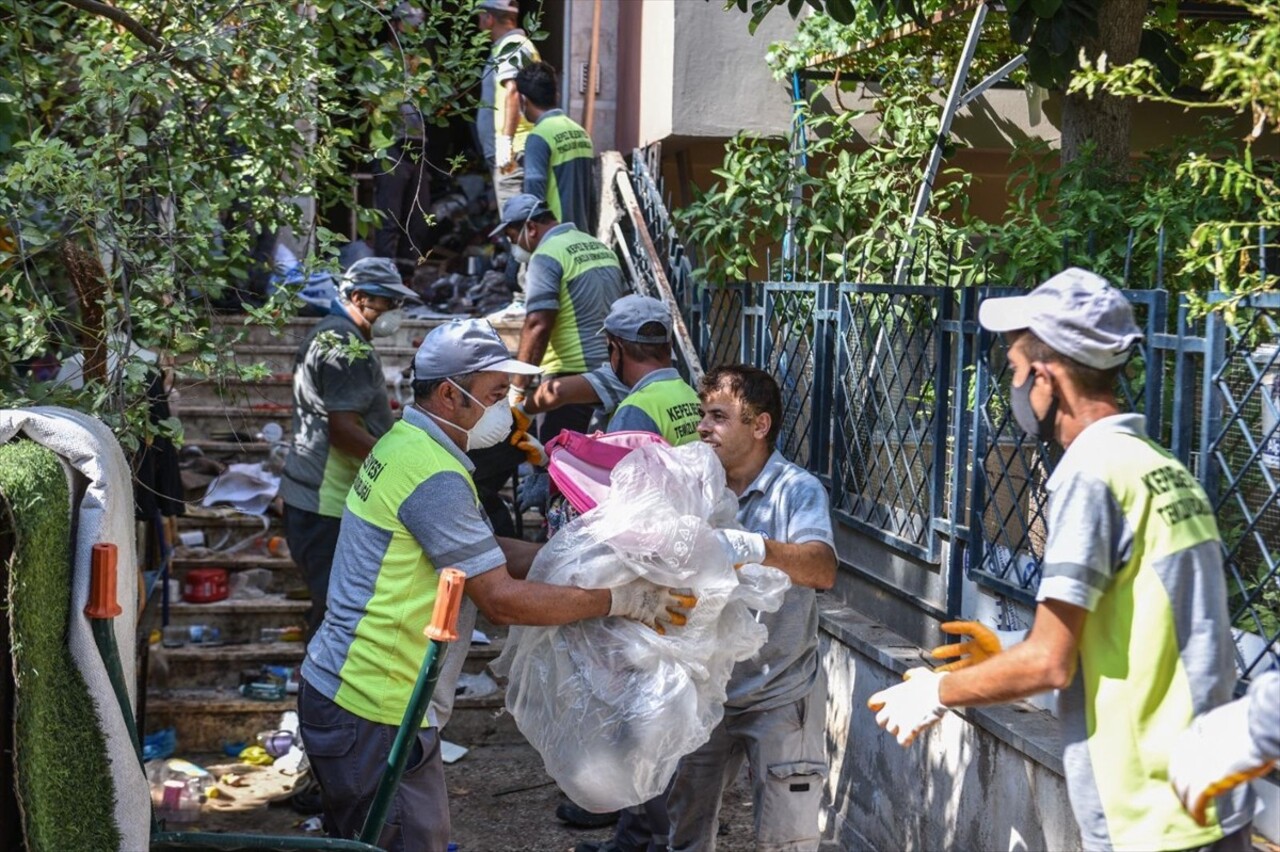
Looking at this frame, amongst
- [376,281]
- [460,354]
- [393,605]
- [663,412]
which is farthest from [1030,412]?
[376,281]

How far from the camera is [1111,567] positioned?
8.83 feet

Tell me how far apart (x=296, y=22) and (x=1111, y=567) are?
339cm

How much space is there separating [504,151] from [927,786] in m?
5.88

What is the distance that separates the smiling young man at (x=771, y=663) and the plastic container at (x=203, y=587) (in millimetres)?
3534

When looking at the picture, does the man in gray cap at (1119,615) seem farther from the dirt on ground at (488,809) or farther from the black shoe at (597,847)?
the dirt on ground at (488,809)

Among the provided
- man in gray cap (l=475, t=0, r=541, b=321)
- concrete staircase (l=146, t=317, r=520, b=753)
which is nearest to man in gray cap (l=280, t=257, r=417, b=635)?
concrete staircase (l=146, t=317, r=520, b=753)

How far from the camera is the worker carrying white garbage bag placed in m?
3.68

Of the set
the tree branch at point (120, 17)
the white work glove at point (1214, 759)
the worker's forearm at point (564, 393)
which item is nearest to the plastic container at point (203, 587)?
the worker's forearm at point (564, 393)

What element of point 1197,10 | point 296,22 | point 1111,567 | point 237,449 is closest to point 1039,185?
point 1197,10

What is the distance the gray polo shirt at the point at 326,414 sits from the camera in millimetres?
5938

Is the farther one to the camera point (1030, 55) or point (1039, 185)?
point (1039, 185)

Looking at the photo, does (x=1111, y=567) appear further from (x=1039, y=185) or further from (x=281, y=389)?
(x=281, y=389)

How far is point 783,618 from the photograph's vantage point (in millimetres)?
4328

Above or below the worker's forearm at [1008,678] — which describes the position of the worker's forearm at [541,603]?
below
